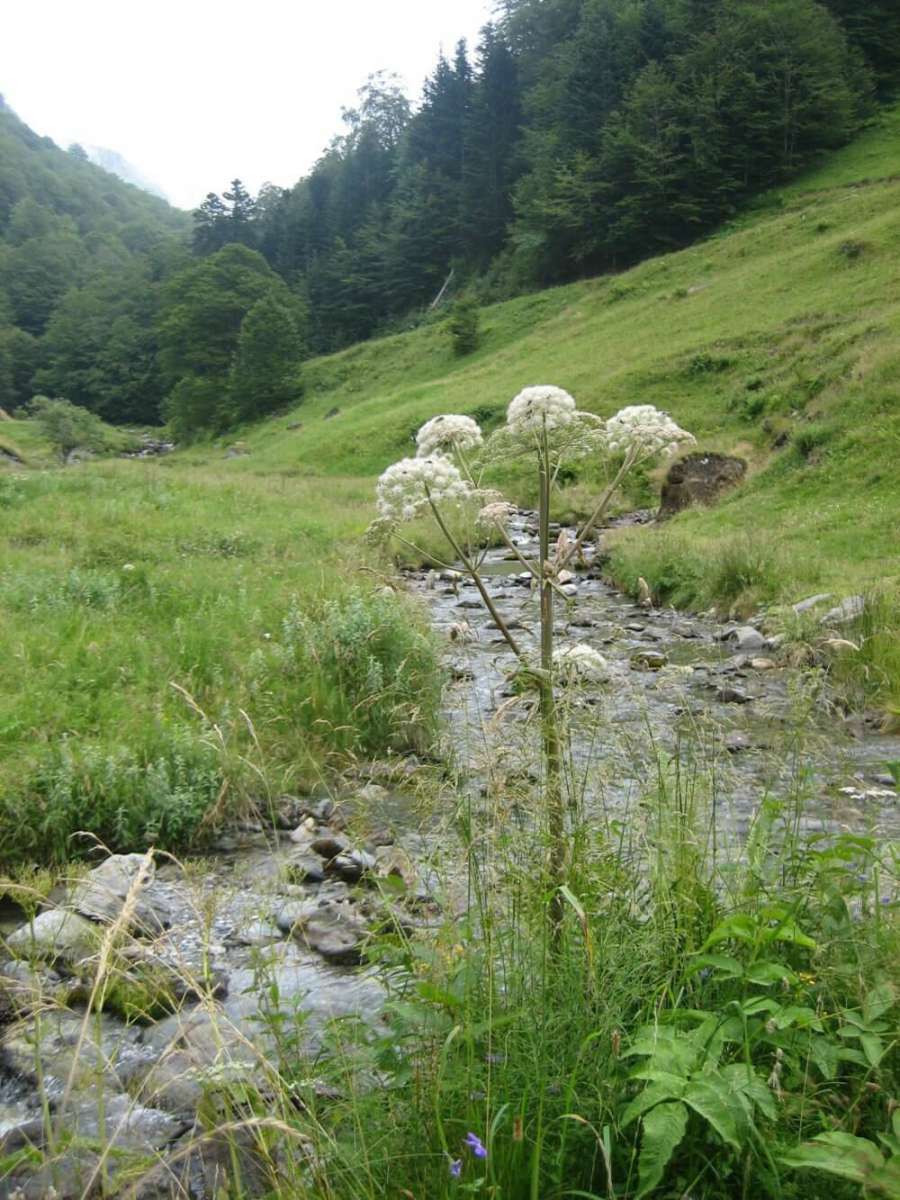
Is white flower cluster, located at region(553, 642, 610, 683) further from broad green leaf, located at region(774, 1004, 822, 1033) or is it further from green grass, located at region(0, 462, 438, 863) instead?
broad green leaf, located at region(774, 1004, 822, 1033)

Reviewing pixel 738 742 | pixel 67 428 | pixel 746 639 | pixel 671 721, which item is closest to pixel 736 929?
pixel 671 721

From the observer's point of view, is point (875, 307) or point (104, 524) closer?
point (104, 524)

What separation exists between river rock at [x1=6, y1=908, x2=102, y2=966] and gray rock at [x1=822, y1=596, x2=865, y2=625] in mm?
7951

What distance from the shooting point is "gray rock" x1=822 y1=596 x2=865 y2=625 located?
30.7 ft

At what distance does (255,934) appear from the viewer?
16.7 feet

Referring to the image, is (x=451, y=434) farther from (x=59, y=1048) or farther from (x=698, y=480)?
(x=698, y=480)

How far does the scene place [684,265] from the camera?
168ft

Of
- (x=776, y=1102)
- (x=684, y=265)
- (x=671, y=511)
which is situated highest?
(x=684, y=265)

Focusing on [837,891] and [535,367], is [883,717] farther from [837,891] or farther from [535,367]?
[535,367]

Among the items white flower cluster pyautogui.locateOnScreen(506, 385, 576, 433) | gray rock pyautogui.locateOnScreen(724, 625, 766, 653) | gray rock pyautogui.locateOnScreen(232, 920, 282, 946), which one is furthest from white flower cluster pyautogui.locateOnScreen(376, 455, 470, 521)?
gray rock pyautogui.locateOnScreen(724, 625, 766, 653)

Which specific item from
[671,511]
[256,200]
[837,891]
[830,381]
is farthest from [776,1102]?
[256,200]

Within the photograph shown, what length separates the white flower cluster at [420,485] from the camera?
12.7 feet

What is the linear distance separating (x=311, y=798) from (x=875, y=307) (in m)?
29.5

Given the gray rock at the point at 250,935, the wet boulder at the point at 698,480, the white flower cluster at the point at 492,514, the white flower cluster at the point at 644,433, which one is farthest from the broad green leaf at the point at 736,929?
the wet boulder at the point at 698,480
